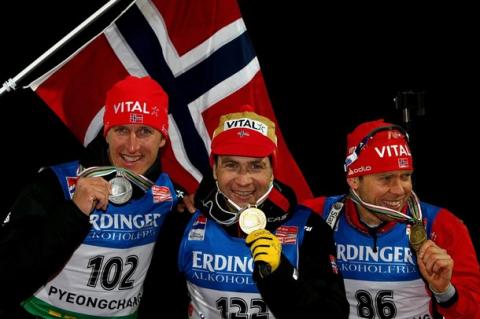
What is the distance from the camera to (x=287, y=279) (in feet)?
9.84

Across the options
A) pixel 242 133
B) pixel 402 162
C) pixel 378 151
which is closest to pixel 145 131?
pixel 242 133

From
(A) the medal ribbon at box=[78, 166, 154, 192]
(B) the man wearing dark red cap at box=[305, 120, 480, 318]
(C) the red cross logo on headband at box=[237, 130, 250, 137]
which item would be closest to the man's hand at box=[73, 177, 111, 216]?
(A) the medal ribbon at box=[78, 166, 154, 192]

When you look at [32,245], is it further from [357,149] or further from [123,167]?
[357,149]

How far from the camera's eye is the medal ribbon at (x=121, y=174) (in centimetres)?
335

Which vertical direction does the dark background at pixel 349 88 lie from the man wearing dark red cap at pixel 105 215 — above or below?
above

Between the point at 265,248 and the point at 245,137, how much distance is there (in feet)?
2.43

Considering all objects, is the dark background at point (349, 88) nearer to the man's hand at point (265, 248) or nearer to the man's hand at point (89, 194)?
the man's hand at point (89, 194)

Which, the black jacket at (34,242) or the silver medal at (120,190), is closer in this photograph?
the black jacket at (34,242)

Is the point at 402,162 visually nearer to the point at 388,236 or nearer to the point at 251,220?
the point at 388,236

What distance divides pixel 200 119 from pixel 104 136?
138 centimetres

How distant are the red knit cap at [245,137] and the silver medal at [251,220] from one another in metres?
0.35

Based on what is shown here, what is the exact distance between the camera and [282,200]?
358cm

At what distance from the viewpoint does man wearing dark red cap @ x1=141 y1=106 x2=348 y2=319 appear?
3352 mm

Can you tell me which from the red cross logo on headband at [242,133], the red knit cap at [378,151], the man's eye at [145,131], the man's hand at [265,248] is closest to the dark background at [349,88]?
the red knit cap at [378,151]
